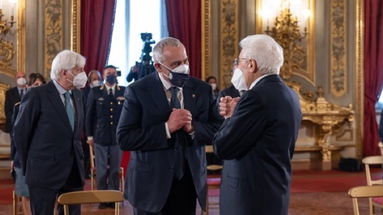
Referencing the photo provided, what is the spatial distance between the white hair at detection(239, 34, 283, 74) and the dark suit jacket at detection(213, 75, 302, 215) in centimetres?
5

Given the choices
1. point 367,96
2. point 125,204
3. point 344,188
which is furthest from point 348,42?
point 125,204

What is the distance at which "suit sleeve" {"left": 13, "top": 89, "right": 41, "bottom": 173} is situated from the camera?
3568 mm

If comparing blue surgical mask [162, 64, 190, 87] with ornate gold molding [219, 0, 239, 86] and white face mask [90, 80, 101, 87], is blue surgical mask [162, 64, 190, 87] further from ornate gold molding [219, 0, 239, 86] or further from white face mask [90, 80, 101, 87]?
ornate gold molding [219, 0, 239, 86]

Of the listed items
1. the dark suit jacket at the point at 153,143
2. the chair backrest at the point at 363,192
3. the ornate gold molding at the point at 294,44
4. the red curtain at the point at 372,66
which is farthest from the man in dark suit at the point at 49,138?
the red curtain at the point at 372,66

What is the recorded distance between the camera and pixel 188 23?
376 inches

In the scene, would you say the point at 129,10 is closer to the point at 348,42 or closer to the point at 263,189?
the point at 348,42

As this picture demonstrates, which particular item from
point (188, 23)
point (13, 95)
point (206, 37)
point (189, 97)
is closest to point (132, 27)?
point (188, 23)

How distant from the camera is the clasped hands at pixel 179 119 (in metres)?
3.03

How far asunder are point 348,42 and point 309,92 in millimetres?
1066

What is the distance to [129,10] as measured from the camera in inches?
383

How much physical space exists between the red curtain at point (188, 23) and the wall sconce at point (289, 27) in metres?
1.10

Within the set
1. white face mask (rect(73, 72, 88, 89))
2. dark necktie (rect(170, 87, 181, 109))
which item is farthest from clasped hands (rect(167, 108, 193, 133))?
white face mask (rect(73, 72, 88, 89))

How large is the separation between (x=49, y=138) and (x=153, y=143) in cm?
83

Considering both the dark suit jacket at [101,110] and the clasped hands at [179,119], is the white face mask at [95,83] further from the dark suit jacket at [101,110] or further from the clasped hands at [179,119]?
the clasped hands at [179,119]
